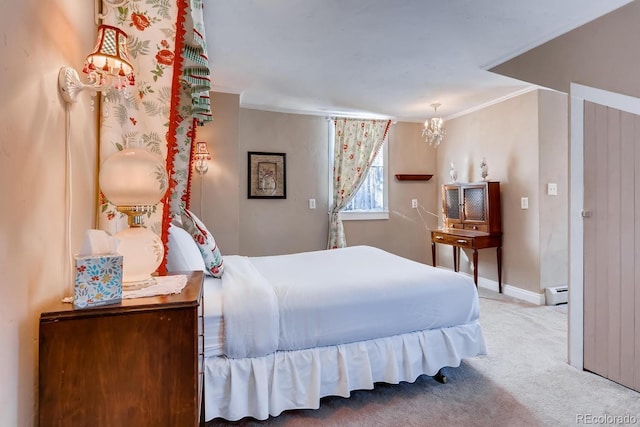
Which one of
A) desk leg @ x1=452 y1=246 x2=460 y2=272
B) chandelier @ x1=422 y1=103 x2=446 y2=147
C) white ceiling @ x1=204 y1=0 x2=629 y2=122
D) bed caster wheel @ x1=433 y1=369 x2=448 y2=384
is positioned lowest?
bed caster wheel @ x1=433 y1=369 x2=448 y2=384

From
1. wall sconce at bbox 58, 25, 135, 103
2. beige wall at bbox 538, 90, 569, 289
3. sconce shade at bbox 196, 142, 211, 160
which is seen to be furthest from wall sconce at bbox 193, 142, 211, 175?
beige wall at bbox 538, 90, 569, 289

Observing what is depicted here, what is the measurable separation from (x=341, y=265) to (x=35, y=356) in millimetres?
1842

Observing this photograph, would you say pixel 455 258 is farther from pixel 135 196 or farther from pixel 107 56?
pixel 107 56

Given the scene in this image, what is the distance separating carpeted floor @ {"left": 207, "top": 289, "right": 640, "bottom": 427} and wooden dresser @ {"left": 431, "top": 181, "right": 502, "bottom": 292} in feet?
4.99

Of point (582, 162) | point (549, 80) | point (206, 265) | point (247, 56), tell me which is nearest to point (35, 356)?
point (206, 265)

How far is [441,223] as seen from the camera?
5090 mm

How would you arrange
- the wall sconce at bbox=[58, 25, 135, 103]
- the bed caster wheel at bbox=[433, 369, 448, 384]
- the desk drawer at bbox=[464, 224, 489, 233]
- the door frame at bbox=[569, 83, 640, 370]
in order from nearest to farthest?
the wall sconce at bbox=[58, 25, 135, 103]
the bed caster wheel at bbox=[433, 369, 448, 384]
the door frame at bbox=[569, 83, 640, 370]
the desk drawer at bbox=[464, 224, 489, 233]

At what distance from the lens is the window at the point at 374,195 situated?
15.7ft

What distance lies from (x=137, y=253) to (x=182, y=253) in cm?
71

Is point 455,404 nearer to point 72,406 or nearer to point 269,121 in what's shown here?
point 72,406

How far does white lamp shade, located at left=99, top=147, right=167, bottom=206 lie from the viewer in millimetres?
918

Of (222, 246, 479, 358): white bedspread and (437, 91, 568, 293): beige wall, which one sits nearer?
(222, 246, 479, 358): white bedspread

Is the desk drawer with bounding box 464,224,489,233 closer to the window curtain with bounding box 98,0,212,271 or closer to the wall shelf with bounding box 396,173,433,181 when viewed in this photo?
the wall shelf with bounding box 396,173,433,181

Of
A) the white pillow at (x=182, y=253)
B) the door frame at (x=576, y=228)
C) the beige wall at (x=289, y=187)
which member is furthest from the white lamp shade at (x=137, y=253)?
the beige wall at (x=289, y=187)
